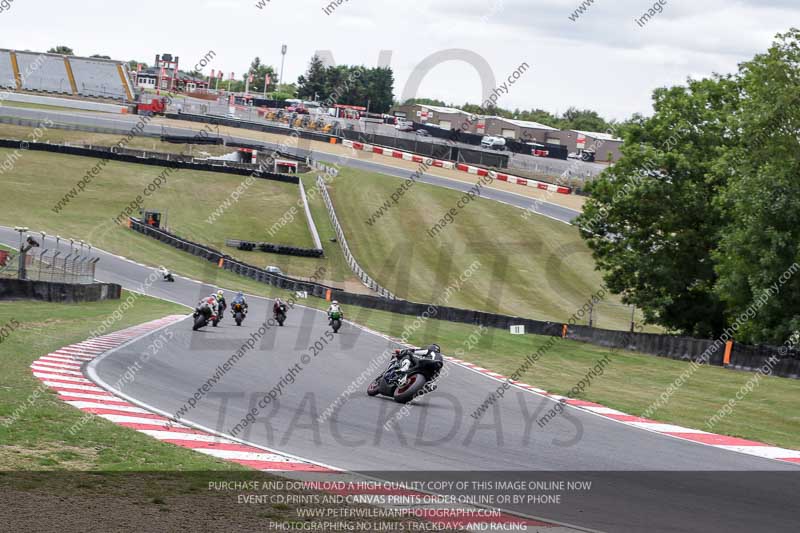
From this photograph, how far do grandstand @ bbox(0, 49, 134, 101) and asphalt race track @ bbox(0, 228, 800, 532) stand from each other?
96671mm

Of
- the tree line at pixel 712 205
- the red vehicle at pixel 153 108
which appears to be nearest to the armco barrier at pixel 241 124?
the red vehicle at pixel 153 108

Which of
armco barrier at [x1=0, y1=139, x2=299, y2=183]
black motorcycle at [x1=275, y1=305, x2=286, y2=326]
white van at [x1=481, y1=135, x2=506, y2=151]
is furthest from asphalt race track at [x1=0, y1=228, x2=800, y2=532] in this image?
white van at [x1=481, y1=135, x2=506, y2=151]

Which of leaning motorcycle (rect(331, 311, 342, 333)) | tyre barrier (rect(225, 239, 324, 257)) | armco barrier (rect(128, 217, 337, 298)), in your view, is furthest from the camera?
tyre barrier (rect(225, 239, 324, 257))

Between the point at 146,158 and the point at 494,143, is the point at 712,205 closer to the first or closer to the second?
the point at 146,158

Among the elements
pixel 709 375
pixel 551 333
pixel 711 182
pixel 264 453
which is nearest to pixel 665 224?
pixel 711 182

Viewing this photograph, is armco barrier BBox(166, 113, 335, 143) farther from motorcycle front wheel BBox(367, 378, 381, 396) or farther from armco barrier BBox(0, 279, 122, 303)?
motorcycle front wheel BBox(367, 378, 381, 396)

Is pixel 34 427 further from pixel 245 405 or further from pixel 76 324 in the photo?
pixel 76 324

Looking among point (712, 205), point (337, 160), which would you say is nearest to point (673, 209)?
point (712, 205)

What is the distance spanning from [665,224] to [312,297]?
15426 mm

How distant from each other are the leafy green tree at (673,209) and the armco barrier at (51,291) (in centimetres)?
2057

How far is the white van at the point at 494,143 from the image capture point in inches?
3981

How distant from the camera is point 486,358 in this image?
2580 cm

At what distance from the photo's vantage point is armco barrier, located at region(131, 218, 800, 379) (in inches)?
1000

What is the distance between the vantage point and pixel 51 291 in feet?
93.4
